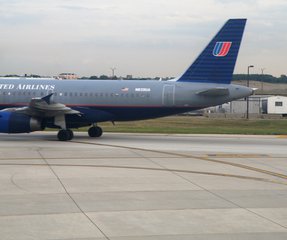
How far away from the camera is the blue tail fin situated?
27.9 m

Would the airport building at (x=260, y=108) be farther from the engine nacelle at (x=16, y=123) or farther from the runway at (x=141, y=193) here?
the runway at (x=141, y=193)

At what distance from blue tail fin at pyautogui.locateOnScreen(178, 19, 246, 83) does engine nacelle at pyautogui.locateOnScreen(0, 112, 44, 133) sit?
29.3 feet

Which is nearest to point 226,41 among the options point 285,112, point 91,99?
point 91,99

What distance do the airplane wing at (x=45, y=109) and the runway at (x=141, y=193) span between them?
11.8ft

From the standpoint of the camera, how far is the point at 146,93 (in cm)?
2817

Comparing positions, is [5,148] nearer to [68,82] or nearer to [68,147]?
[68,147]

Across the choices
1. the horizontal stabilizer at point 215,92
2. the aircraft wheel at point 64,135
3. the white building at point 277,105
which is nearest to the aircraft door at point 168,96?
the horizontal stabilizer at point 215,92

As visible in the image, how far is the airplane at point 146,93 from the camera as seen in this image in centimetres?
2767

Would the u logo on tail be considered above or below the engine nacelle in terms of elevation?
above

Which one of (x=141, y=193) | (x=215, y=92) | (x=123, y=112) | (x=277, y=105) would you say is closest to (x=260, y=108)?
(x=277, y=105)

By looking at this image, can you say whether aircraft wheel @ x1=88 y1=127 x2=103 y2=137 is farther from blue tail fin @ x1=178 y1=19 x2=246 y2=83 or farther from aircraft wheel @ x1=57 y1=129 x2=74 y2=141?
blue tail fin @ x1=178 y1=19 x2=246 y2=83

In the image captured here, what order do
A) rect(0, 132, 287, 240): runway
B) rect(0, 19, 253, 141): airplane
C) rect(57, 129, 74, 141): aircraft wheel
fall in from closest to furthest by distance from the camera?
1. rect(0, 132, 287, 240): runway
2. rect(57, 129, 74, 141): aircraft wheel
3. rect(0, 19, 253, 141): airplane

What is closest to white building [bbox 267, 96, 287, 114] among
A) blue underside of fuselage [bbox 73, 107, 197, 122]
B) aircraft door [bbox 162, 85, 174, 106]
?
blue underside of fuselage [bbox 73, 107, 197, 122]

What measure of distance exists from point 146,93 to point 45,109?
17.7 feet
